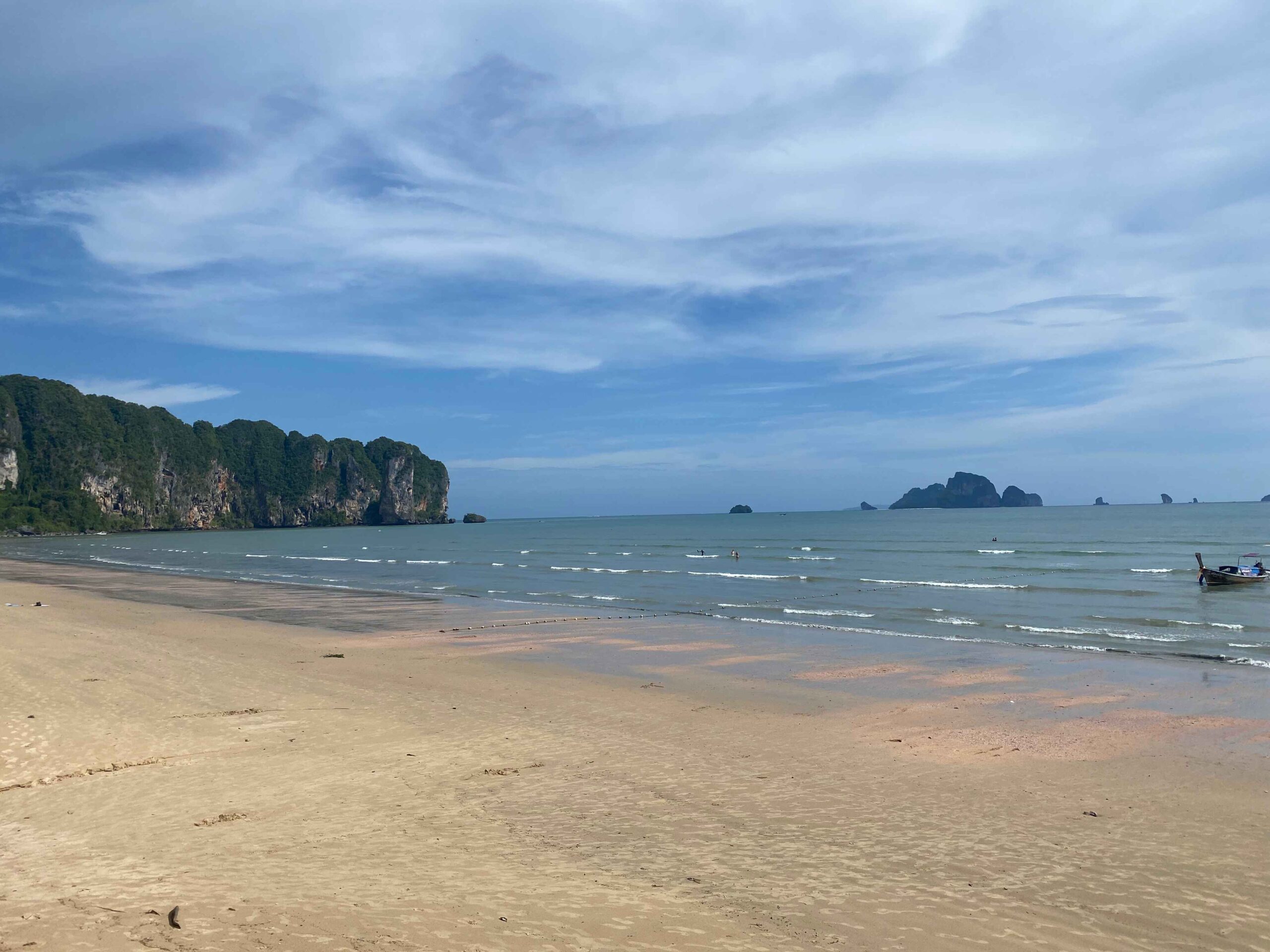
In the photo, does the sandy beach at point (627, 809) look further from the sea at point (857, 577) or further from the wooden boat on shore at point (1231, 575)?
the wooden boat on shore at point (1231, 575)

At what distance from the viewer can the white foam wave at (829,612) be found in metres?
27.1

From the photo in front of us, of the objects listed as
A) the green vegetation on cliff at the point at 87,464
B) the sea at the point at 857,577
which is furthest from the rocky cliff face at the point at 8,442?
the sea at the point at 857,577

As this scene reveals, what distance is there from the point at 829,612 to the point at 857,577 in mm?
14636

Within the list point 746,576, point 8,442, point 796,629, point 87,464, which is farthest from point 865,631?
point 87,464

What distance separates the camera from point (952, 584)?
122 feet

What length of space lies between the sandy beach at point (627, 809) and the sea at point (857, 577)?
264 inches

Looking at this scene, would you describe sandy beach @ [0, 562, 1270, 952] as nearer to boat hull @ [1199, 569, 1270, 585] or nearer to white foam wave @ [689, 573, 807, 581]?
boat hull @ [1199, 569, 1270, 585]

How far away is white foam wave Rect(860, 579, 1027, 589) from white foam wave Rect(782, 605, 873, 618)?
928cm

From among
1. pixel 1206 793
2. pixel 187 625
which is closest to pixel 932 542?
pixel 187 625

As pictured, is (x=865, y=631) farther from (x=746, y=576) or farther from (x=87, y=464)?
(x=87, y=464)

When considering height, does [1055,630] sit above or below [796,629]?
above

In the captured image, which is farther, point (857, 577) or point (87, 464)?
point (87, 464)

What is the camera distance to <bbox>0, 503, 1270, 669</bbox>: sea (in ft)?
76.1

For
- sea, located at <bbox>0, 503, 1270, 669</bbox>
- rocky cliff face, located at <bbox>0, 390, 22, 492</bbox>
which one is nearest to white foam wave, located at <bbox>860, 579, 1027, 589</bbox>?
sea, located at <bbox>0, 503, 1270, 669</bbox>
